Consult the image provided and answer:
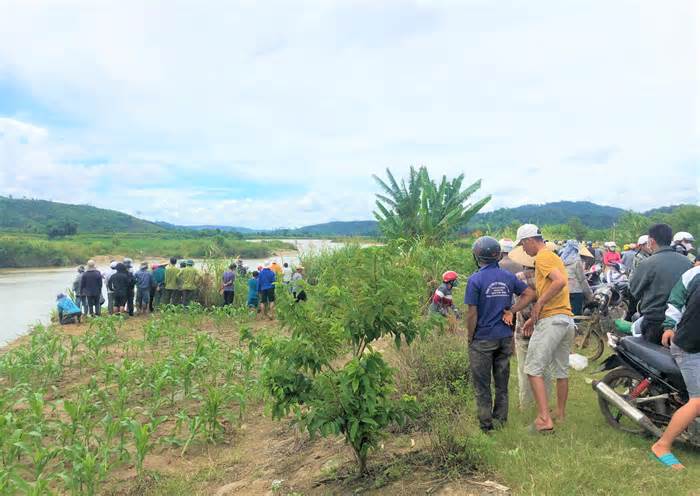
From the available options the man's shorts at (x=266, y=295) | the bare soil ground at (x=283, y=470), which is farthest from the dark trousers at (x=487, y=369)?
the man's shorts at (x=266, y=295)

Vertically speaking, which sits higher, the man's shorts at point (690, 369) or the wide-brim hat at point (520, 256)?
the wide-brim hat at point (520, 256)

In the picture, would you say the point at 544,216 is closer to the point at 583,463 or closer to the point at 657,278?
the point at 657,278

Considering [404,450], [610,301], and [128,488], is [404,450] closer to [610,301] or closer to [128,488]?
[128,488]

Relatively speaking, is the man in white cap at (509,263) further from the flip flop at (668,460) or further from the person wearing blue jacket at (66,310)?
the person wearing blue jacket at (66,310)

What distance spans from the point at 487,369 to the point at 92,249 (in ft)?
159

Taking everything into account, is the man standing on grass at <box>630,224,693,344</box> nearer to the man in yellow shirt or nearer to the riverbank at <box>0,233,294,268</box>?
the man in yellow shirt

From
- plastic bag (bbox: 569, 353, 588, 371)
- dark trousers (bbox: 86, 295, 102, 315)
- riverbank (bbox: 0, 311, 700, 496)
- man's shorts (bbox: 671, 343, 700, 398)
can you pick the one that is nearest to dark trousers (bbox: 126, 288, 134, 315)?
dark trousers (bbox: 86, 295, 102, 315)

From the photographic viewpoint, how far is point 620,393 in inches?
172

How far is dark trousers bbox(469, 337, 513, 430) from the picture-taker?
4.13 metres

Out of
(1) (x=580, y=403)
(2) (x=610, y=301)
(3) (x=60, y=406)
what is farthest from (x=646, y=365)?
(3) (x=60, y=406)

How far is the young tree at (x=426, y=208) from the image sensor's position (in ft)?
51.0

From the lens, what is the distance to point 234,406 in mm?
6625

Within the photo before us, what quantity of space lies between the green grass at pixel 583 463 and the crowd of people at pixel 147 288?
365 inches

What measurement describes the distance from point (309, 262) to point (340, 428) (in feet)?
45.7
